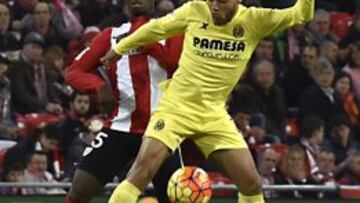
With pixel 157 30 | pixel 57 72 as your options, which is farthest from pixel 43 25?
pixel 157 30

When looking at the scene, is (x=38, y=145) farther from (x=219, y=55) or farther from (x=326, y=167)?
(x=219, y=55)

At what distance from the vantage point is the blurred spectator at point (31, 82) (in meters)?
15.2

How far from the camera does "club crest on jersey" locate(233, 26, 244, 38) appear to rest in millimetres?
10461

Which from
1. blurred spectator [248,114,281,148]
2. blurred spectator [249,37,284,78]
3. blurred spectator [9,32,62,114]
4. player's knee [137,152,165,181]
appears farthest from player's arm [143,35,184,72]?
blurred spectator [249,37,284,78]

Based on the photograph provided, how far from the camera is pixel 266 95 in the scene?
16.2 meters

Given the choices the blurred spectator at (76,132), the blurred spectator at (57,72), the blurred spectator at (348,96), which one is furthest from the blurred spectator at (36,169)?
the blurred spectator at (348,96)

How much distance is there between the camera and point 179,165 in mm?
10961

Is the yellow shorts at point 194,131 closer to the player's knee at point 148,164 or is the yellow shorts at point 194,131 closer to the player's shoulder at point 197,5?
the player's knee at point 148,164

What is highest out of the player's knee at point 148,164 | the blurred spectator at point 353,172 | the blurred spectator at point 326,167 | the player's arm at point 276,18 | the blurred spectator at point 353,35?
the player's arm at point 276,18

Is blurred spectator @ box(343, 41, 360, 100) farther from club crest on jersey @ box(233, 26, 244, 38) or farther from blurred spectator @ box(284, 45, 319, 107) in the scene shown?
club crest on jersey @ box(233, 26, 244, 38)

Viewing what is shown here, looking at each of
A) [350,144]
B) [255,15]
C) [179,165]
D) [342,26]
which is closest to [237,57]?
[255,15]

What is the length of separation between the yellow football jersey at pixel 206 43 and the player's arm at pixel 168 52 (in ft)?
1.33

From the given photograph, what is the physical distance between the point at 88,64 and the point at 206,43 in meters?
1.10

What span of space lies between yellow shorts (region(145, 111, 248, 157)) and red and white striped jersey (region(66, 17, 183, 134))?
0.40 metres
